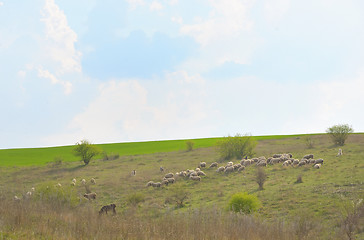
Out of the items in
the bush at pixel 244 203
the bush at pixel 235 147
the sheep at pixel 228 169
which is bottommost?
the bush at pixel 244 203

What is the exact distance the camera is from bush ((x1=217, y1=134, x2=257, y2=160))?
44.5 meters

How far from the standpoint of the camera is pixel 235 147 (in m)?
44.6

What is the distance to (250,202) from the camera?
59.7ft

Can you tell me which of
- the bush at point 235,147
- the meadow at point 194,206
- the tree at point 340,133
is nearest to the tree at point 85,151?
the meadow at point 194,206

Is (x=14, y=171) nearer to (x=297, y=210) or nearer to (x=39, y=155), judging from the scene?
(x=39, y=155)

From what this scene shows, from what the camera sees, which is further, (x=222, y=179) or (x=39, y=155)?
(x=39, y=155)

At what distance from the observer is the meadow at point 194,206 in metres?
9.41

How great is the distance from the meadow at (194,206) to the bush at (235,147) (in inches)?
320

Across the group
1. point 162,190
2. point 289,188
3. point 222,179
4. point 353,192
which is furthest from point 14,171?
point 353,192

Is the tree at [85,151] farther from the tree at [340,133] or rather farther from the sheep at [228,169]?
the tree at [340,133]

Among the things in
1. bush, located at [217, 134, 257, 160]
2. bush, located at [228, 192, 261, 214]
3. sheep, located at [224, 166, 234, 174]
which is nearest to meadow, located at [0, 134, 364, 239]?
bush, located at [228, 192, 261, 214]

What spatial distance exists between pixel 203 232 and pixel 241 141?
119 feet

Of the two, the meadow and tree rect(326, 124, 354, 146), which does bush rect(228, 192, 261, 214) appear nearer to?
the meadow

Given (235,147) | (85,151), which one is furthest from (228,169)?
(85,151)
